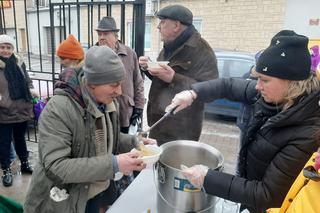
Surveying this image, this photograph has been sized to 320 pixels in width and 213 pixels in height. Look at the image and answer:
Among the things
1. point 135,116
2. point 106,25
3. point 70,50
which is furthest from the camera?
point 135,116

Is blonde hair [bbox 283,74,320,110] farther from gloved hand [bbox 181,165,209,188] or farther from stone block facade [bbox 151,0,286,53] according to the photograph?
stone block facade [bbox 151,0,286,53]

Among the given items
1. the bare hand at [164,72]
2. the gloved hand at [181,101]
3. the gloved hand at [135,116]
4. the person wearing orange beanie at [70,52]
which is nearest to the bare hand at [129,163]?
the gloved hand at [181,101]

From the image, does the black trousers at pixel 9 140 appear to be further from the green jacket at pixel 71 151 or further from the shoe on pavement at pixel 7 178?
the green jacket at pixel 71 151

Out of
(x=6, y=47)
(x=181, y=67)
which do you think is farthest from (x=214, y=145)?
(x=6, y=47)

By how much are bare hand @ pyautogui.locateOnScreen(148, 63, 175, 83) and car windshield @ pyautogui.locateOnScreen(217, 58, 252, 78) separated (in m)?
3.95

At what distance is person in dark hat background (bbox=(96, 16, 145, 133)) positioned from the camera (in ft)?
9.53

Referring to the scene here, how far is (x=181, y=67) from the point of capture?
2.28 m

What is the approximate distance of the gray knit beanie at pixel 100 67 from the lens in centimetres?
138

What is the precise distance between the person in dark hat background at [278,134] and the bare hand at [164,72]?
967 mm

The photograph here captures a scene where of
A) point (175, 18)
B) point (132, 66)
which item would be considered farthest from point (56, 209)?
point (132, 66)

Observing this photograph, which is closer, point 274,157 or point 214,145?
point 274,157

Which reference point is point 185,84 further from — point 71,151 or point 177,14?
point 71,151

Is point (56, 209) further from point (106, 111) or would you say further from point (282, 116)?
point (282, 116)

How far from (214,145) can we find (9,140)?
3.37 meters
